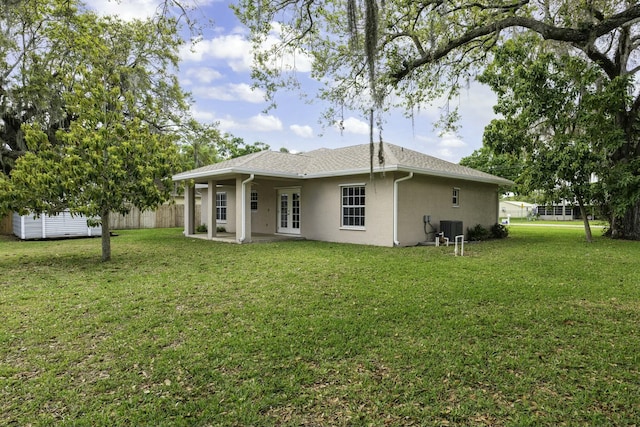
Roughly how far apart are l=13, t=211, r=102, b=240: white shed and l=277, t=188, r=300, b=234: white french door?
24.2ft

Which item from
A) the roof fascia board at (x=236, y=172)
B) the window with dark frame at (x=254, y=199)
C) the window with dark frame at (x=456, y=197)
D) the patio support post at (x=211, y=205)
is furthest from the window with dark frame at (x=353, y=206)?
the window with dark frame at (x=254, y=199)

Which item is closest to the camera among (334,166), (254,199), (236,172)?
(236,172)

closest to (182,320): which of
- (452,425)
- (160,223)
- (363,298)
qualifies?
(363,298)

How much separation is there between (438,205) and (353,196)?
307 cm

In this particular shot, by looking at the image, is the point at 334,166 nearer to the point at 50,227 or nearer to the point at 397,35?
the point at 397,35

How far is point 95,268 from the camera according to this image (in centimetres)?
788

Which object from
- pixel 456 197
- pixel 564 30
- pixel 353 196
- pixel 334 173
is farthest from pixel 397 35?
pixel 456 197

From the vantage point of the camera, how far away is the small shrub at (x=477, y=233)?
1392cm

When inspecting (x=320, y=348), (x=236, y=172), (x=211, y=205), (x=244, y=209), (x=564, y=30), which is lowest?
(x=320, y=348)

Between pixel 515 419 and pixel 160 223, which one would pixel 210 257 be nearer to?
pixel 515 419

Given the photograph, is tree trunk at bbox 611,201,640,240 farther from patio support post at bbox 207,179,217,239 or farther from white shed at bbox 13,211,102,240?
white shed at bbox 13,211,102,240

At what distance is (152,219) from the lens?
21031mm

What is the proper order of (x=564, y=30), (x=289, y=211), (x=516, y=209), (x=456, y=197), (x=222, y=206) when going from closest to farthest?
(x=564, y=30) < (x=456, y=197) < (x=289, y=211) < (x=222, y=206) < (x=516, y=209)

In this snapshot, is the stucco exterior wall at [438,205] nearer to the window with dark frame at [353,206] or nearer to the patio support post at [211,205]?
the window with dark frame at [353,206]
